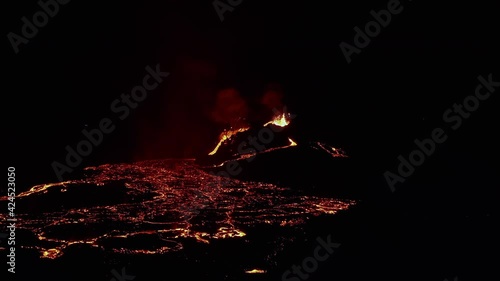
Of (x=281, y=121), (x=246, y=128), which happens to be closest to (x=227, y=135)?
(x=246, y=128)

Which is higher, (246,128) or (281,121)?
(246,128)

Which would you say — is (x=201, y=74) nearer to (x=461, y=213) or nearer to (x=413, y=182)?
(x=413, y=182)

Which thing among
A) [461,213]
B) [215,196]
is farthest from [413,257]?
[215,196]

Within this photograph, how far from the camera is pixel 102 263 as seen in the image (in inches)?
227

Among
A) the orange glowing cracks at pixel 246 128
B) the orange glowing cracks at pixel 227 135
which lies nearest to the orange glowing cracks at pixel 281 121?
the orange glowing cracks at pixel 246 128

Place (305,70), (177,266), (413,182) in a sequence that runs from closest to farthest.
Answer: (177,266), (413,182), (305,70)

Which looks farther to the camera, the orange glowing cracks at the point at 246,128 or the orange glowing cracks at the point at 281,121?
the orange glowing cracks at the point at 281,121

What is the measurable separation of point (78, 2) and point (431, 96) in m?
16.7

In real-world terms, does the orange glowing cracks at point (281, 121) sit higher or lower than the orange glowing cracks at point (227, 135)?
lower

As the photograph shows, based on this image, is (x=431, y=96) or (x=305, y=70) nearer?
(x=431, y=96)

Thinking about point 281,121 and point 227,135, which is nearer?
point 281,121

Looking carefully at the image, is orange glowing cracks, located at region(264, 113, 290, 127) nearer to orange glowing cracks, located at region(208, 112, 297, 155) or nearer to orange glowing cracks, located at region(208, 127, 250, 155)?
orange glowing cracks, located at region(208, 112, 297, 155)

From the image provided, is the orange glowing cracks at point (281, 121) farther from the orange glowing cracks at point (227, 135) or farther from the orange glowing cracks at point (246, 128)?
the orange glowing cracks at point (227, 135)

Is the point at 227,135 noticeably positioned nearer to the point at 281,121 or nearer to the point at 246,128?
the point at 246,128
